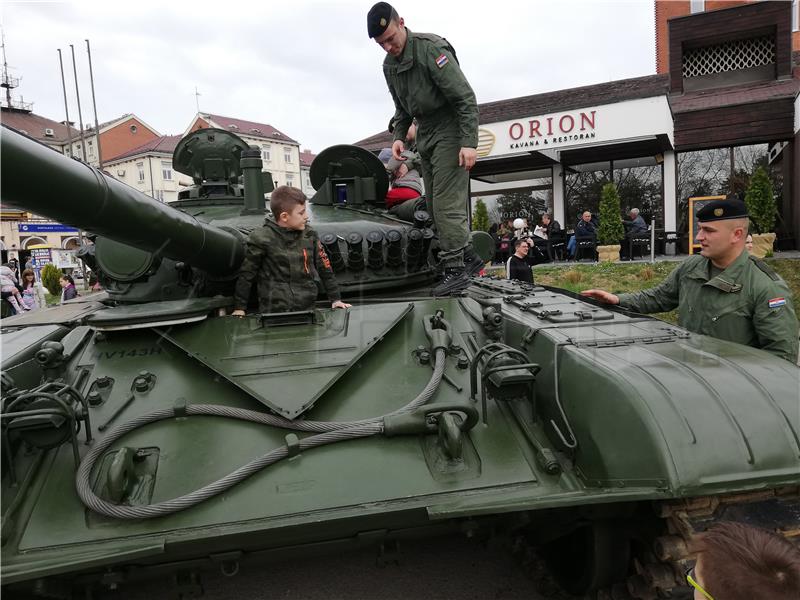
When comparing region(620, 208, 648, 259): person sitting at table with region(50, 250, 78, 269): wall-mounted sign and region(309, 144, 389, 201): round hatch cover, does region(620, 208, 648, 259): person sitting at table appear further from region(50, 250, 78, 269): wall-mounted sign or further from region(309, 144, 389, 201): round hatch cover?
region(50, 250, 78, 269): wall-mounted sign

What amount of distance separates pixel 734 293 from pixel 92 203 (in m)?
3.38

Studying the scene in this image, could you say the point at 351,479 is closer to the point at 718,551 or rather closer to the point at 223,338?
the point at 223,338

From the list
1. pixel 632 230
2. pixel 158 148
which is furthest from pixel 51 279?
pixel 632 230

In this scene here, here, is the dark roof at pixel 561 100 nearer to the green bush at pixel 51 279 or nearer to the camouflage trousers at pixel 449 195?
the green bush at pixel 51 279

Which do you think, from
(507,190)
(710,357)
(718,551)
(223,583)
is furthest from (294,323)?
(507,190)

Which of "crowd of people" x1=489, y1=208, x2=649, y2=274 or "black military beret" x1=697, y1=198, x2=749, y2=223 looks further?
"crowd of people" x1=489, y1=208, x2=649, y2=274

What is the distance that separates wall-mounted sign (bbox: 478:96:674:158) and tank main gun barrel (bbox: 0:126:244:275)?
1585cm

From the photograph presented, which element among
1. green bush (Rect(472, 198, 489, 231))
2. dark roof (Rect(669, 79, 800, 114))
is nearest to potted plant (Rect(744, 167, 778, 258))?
dark roof (Rect(669, 79, 800, 114))

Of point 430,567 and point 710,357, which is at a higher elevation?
point 710,357

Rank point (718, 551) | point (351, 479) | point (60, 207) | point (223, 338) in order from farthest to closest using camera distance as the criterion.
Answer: point (223, 338) < point (351, 479) < point (60, 207) < point (718, 551)

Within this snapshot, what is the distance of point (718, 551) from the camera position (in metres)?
1.48

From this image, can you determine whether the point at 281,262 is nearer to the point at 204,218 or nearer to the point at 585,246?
the point at 204,218

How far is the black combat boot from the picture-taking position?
476 cm

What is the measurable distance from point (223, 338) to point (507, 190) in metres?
19.9
